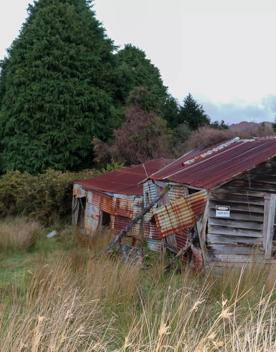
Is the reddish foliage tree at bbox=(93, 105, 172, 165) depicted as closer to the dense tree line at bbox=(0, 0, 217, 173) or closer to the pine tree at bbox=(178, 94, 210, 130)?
the dense tree line at bbox=(0, 0, 217, 173)

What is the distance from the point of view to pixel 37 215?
67.5ft

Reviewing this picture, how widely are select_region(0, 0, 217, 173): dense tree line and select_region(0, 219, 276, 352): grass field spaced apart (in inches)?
728

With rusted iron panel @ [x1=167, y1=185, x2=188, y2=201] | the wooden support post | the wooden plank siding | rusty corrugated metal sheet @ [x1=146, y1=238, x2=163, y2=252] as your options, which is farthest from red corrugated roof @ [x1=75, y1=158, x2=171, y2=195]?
the wooden support post

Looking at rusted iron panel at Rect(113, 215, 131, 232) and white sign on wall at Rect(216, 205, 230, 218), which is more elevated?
white sign on wall at Rect(216, 205, 230, 218)

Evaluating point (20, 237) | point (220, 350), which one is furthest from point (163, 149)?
point (220, 350)

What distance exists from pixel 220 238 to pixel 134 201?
5.73 metres

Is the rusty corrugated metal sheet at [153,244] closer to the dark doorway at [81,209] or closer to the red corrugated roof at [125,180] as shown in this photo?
the red corrugated roof at [125,180]

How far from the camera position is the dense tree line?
25380 mm

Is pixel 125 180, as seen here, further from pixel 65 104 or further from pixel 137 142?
pixel 65 104

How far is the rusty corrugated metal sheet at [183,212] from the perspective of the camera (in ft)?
33.2

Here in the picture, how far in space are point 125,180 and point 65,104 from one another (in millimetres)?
9609

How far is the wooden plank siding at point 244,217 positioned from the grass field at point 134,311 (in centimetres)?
390

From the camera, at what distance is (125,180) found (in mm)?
18016

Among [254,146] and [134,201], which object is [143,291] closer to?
[254,146]
